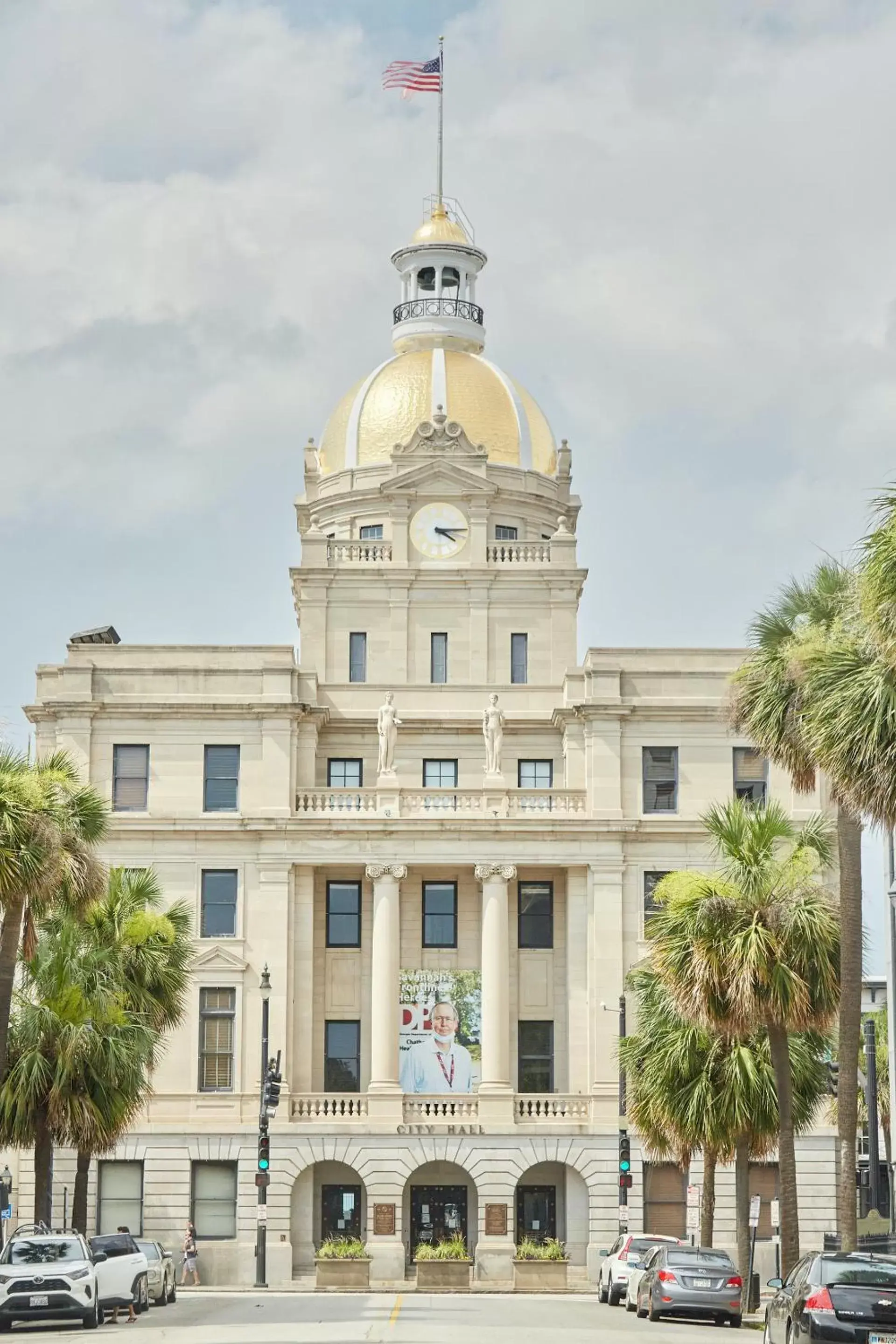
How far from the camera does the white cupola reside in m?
84.6

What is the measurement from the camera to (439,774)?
236 feet

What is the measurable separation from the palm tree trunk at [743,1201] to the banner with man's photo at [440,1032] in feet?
70.8

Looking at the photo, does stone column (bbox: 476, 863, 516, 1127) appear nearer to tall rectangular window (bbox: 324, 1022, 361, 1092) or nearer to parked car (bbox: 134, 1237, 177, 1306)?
tall rectangular window (bbox: 324, 1022, 361, 1092)

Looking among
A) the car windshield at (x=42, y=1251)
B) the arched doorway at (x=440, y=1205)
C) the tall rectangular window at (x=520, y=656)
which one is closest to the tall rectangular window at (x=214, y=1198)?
the arched doorway at (x=440, y=1205)

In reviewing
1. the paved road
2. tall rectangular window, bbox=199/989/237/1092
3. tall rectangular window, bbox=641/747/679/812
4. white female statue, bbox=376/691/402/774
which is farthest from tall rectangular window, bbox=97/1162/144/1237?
tall rectangular window, bbox=641/747/679/812

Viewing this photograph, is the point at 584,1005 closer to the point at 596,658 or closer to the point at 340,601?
the point at 596,658

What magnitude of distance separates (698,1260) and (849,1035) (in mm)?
7506

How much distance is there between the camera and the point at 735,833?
39969 millimetres

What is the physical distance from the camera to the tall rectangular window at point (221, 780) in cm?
6844

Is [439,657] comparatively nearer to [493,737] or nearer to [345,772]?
[345,772]

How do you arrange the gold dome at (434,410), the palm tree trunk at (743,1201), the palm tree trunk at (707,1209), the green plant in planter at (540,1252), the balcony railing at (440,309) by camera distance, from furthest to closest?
the balcony railing at (440,309) → the gold dome at (434,410) → the green plant in planter at (540,1252) → the palm tree trunk at (707,1209) → the palm tree trunk at (743,1201)

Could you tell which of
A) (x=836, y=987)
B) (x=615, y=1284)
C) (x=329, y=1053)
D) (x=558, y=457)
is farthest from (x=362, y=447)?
(x=836, y=987)

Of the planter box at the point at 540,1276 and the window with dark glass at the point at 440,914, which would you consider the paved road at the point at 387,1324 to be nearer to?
the planter box at the point at 540,1276

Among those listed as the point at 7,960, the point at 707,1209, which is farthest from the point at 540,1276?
the point at 7,960
